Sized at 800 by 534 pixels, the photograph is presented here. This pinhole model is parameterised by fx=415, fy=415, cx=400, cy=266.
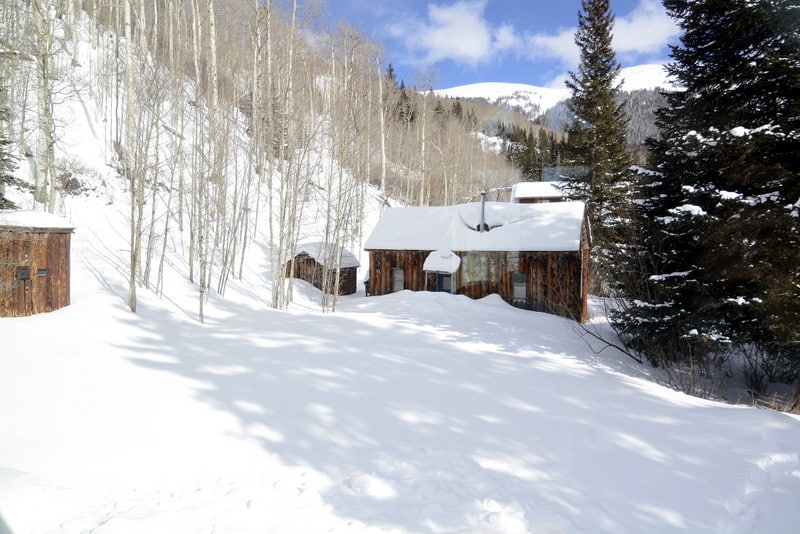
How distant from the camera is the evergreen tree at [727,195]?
751 cm

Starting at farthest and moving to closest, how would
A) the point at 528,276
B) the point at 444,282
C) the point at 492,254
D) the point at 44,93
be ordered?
the point at 444,282, the point at 492,254, the point at 528,276, the point at 44,93

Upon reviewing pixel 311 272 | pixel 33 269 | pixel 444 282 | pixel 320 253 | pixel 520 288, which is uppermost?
pixel 320 253

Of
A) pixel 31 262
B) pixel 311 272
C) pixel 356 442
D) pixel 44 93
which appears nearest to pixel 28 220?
pixel 31 262

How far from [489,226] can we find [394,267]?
172 inches

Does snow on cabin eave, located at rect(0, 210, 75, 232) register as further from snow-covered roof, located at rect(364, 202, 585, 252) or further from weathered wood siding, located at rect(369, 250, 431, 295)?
weathered wood siding, located at rect(369, 250, 431, 295)

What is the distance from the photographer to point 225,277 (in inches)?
619

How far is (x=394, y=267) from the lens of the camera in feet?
59.1

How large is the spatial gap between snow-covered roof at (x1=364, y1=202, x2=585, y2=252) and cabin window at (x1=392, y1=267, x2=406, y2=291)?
1021 mm

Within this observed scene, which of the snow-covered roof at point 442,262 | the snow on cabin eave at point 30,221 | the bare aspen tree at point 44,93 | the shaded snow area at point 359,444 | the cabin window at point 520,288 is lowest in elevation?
the shaded snow area at point 359,444

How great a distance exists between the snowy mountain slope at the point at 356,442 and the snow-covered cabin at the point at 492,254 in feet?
23.0

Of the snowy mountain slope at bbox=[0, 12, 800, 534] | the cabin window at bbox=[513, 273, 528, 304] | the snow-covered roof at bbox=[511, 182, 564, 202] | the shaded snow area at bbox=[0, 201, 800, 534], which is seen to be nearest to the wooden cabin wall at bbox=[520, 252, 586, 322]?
the cabin window at bbox=[513, 273, 528, 304]

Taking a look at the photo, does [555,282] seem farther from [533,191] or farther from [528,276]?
[533,191]

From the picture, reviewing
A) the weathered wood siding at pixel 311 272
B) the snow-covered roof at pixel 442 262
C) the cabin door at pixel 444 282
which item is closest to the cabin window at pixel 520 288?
the snow-covered roof at pixel 442 262

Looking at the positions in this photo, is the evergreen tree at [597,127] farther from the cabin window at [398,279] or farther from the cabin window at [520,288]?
the cabin window at [398,279]
